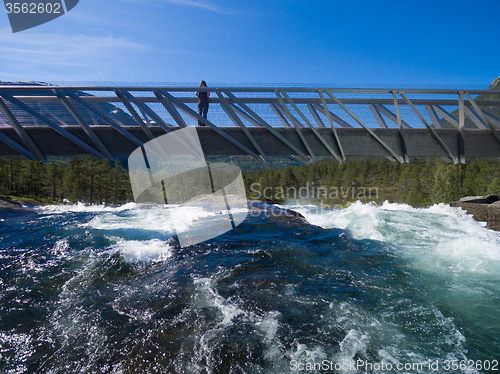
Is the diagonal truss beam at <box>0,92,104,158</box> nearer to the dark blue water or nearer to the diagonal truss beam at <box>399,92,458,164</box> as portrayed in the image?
the dark blue water

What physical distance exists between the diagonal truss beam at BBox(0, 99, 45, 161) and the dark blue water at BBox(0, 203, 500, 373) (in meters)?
4.03

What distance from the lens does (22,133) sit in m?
10.8

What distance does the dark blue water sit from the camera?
394 centimetres

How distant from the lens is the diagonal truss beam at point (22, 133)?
1042 centimetres

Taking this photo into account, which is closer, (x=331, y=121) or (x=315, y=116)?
(x=331, y=121)

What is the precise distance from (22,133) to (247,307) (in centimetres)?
1219

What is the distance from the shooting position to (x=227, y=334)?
14.5 ft

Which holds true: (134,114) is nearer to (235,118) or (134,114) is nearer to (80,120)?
(80,120)

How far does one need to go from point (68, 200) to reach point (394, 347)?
5347 cm

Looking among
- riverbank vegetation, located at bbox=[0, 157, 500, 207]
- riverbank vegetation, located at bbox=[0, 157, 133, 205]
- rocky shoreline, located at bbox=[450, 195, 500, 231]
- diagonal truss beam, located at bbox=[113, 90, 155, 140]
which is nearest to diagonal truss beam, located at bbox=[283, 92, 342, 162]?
diagonal truss beam, located at bbox=[113, 90, 155, 140]

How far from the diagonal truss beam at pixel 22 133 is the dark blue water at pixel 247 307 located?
4.03 metres

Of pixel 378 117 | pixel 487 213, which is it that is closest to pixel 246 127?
pixel 378 117

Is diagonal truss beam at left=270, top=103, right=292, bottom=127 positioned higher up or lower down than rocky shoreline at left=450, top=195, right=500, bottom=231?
higher up

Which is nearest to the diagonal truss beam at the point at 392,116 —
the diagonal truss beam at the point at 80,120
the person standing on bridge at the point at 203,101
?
the person standing on bridge at the point at 203,101
